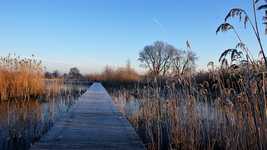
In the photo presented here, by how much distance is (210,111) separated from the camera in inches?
187

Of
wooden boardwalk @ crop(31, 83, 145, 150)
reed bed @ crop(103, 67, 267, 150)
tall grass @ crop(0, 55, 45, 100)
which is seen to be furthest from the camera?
tall grass @ crop(0, 55, 45, 100)

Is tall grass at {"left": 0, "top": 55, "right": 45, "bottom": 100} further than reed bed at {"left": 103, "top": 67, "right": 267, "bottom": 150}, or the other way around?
tall grass at {"left": 0, "top": 55, "right": 45, "bottom": 100}

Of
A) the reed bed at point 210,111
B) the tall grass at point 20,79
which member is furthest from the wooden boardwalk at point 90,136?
the tall grass at point 20,79

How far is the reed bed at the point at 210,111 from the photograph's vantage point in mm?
2465

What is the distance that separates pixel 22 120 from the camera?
6.44 meters

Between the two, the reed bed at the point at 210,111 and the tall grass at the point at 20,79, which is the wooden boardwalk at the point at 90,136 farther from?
the tall grass at the point at 20,79

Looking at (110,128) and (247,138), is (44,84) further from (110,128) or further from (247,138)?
(247,138)

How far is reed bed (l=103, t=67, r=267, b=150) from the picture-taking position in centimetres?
246

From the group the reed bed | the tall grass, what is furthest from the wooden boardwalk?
the tall grass

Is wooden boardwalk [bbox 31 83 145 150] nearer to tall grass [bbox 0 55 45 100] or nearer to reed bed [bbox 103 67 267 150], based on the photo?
reed bed [bbox 103 67 267 150]

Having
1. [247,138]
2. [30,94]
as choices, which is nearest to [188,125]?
[247,138]

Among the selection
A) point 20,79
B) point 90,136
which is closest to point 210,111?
point 90,136

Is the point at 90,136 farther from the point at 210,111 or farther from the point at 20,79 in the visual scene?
the point at 20,79

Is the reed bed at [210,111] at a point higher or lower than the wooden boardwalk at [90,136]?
higher
